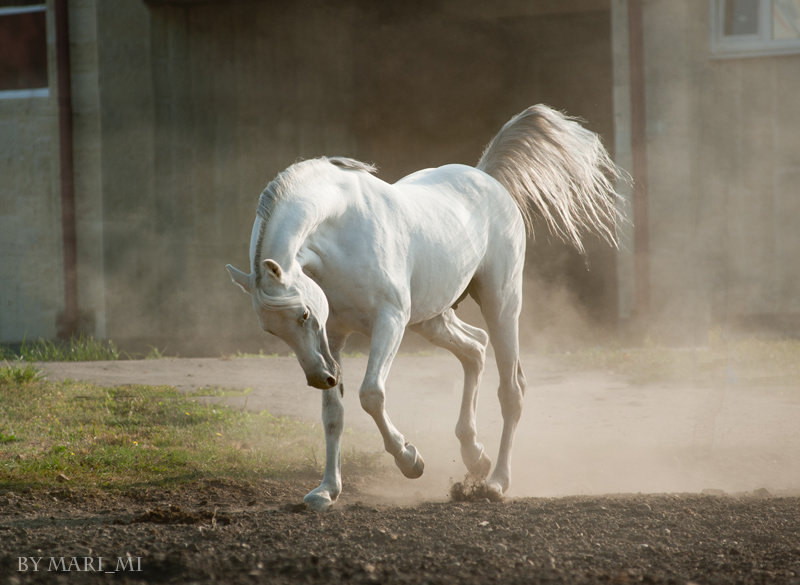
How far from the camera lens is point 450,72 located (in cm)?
1252

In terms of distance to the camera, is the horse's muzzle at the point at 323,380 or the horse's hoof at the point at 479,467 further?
the horse's hoof at the point at 479,467

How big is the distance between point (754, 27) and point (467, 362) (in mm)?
7450

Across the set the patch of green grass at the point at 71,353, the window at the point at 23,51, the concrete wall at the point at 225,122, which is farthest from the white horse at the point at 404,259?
the window at the point at 23,51

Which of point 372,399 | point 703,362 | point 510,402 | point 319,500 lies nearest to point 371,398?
point 372,399

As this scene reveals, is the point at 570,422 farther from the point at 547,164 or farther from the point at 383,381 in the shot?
the point at 383,381

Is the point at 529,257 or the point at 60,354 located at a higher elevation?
the point at 529,257

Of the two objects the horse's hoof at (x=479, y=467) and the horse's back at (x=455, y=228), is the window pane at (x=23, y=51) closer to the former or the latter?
the horse's back at (x=455, y=228)

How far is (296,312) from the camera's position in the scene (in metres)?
3.81

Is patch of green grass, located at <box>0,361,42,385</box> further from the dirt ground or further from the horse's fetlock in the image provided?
the horse's fetlock

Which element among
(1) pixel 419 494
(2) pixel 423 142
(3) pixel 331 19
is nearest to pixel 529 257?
(2) pixel 423 142

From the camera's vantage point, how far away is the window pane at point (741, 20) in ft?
35.9

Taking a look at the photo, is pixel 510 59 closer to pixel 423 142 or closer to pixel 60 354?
pixel 423 142

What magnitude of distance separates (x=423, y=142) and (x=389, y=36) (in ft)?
4.68

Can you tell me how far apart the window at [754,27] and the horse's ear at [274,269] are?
8.56 m
